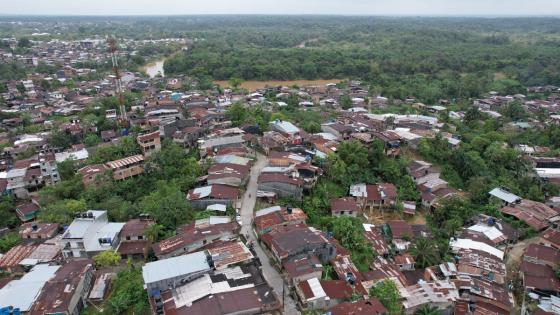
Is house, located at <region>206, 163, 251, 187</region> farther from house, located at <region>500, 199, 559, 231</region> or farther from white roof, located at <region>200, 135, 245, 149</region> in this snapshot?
house, located at <region>500, 199, 559, 231</region>

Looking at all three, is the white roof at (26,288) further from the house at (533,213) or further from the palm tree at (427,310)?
the house at (533,213)

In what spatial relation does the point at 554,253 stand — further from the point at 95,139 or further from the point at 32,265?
the point at 95,139

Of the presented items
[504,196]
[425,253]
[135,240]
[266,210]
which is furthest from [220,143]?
[504,196]

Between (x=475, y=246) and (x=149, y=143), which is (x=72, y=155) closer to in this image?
(x=149, y=143)

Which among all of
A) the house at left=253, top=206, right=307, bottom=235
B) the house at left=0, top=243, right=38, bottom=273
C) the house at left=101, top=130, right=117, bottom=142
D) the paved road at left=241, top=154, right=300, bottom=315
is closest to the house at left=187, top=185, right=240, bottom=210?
the paved road at left=241, top=154, right=300, bottom=315

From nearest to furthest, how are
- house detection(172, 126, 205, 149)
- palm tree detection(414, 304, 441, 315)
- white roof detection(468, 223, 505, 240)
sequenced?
palm tree detection(414, 304, 441, 315) < white roof detection(468, 223, 505, 240) < house detection(172, 126, 205, 149)

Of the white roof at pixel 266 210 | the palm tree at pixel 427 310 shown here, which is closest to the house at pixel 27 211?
the white roof at pixel 266 210
